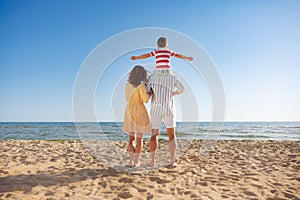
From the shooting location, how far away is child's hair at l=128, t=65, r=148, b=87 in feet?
11.8

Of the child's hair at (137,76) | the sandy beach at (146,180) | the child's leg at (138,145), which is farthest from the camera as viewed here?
the child's leg at (138,145)

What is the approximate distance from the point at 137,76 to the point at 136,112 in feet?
1.85

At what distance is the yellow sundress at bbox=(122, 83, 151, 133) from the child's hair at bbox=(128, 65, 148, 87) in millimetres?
72

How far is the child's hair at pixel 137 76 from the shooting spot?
359 cm

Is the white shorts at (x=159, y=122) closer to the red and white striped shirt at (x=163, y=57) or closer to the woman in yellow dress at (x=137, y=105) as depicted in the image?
the woman in yellow dress at (x=137, y=105)

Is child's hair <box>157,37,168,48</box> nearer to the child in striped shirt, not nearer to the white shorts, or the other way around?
the child in striped shirt

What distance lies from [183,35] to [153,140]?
1902mm

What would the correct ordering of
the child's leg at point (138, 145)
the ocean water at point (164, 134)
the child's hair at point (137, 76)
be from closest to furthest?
the child's hair at point (137, 76) < the child's leg at point (138, 145) < the ocean water at point (164, 134)

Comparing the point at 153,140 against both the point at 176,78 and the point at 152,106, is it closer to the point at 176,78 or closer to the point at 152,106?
the point at 152,106

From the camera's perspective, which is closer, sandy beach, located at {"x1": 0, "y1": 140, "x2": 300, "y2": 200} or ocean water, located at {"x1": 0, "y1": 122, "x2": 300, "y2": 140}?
sandy beach, located at {"x1": 0, "y1": 140, "x2": 300, "y2": 200}

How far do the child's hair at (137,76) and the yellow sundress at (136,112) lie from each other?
0.07 m

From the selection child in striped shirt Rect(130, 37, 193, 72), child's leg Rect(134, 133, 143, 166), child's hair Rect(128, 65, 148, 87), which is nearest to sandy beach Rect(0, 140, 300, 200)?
child's leg Rect(134, 133, 143, 166)

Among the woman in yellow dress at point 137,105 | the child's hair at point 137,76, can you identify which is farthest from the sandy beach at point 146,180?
the child's hair at point 137,76

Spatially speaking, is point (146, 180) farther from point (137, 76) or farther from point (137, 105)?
point (137, 76)
